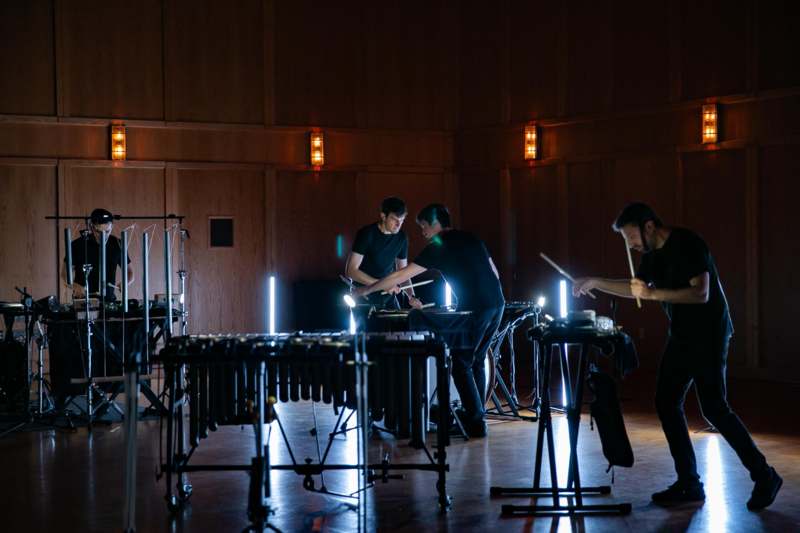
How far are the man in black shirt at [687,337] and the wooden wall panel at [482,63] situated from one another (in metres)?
6.05

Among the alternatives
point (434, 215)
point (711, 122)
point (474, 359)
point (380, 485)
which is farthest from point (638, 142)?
point (380, 485)

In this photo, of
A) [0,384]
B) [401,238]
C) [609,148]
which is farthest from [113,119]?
[609,148]

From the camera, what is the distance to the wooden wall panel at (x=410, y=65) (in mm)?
11094

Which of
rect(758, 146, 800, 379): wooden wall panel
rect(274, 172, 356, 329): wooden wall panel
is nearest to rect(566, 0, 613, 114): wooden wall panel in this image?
rect(758, 146, 800, 379): wooden wall panel

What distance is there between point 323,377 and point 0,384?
3760 millimetres

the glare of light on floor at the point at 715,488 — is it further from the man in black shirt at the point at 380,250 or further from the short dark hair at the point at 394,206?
the short dark hair at the point at 394,206

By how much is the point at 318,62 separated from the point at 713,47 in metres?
4.13

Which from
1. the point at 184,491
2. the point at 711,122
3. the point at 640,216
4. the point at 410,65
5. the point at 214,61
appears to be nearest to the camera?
the point at 640,216

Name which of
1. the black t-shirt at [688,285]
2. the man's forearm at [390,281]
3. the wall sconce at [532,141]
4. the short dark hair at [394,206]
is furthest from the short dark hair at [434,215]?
the wall sconce at [532,141]

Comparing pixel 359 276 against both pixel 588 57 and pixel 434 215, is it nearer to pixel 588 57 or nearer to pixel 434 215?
pixel 434 215

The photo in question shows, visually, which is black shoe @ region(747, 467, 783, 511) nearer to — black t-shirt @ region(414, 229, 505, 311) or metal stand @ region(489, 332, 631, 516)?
metal stand @ region(489, 332, 631, 516)

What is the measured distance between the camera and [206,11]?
10.4m

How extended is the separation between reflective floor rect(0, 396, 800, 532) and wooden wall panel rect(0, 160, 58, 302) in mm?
2879

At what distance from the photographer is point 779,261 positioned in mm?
9031
